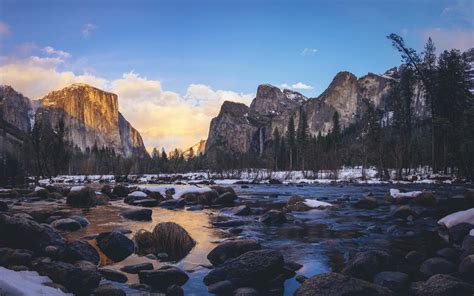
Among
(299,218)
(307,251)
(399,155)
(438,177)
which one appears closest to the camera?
(307,251)

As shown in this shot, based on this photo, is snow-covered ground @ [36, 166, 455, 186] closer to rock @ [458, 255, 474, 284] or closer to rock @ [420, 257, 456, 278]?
rock @ [420, 257, 456, 278]

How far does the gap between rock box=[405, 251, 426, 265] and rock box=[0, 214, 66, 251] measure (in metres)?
8.25

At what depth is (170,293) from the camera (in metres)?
6.43

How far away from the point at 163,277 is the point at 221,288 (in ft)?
4.03

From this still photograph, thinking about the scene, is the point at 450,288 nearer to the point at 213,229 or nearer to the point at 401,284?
the point at 401,284

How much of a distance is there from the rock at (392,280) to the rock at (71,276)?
207 inches

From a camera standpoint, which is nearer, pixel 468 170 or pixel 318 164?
pixel 468 170

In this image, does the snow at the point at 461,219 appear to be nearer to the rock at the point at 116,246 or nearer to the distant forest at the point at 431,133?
the rock at the point at 116,246

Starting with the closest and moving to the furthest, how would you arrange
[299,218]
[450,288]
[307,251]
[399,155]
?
[450,288] → [307,251] → [299,218] → [399,155]

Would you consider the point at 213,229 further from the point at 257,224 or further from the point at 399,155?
the point at 399,155

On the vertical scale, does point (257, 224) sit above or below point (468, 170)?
below

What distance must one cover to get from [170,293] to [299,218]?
10.5m

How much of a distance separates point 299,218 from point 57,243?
1005 centimetres

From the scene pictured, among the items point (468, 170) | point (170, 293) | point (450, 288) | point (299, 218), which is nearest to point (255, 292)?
point (170, 293)
